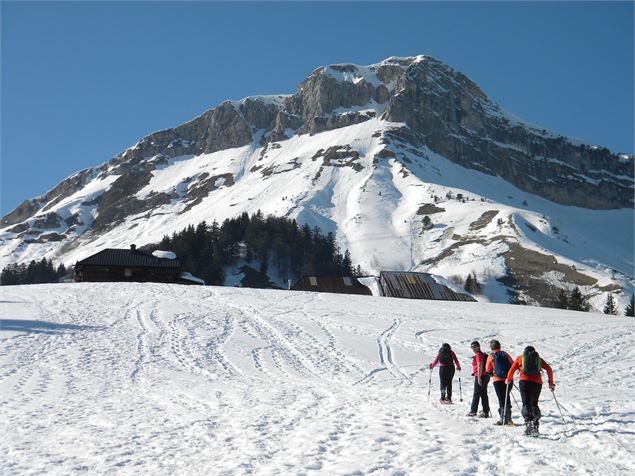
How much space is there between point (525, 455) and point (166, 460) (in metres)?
6.29

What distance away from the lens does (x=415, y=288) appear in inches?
2516

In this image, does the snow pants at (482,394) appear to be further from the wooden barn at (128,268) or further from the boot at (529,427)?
the wooden barn at (128,268)

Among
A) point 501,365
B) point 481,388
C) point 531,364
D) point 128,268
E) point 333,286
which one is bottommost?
point 481,388

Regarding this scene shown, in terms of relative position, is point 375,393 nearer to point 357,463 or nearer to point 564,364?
point 357,463

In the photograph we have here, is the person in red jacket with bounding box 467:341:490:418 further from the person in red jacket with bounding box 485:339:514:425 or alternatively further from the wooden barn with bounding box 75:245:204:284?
the wooden barn with bounding box 75:245:204:284

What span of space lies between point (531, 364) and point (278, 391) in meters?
8.21

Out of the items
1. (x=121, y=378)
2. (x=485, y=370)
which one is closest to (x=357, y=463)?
(x=485, y=370)

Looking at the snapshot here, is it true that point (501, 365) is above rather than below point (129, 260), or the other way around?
below

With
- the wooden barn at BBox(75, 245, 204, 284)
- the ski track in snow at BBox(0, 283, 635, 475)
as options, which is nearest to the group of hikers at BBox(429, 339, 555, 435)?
the ski track in snow at BBox(0, 283, 635, 475)

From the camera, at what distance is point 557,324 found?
37.8m

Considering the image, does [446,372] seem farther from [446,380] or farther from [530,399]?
[530,399]

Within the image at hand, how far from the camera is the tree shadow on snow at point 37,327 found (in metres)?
28.8

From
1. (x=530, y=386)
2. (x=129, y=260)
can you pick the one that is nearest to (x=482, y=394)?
(x=530, y=386)

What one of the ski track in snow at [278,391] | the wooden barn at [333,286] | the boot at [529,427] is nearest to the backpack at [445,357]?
the ski track in snow at [278,391]
